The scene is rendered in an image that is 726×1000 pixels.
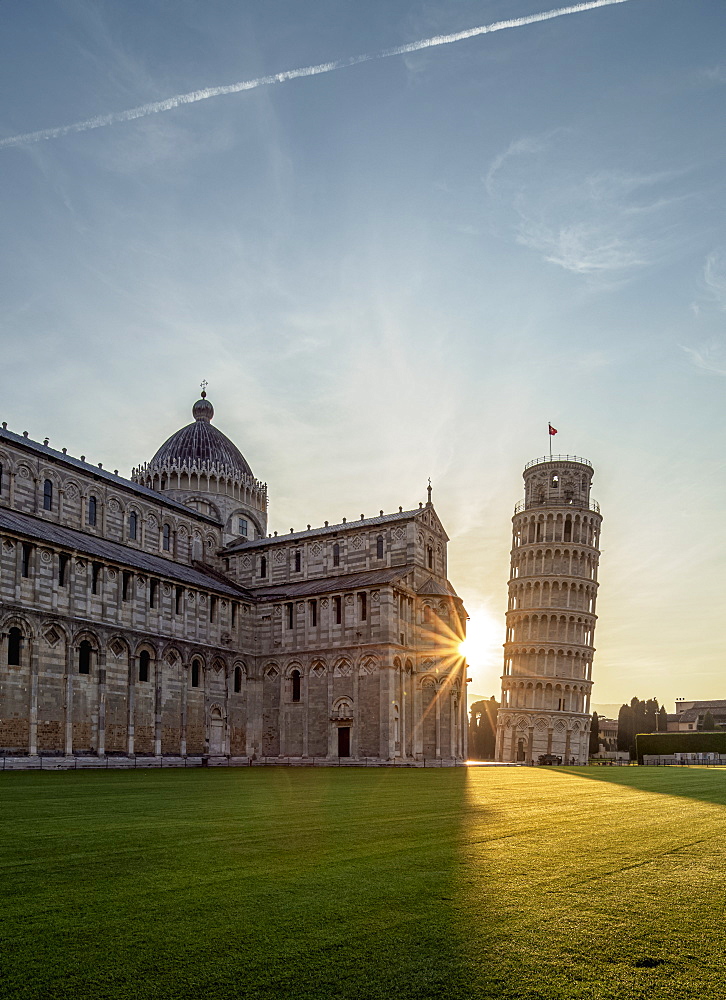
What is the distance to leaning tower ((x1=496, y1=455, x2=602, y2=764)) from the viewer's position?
314ft

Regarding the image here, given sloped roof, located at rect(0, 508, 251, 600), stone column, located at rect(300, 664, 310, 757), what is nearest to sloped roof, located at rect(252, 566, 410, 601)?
sloped roof, located at rect(0, 508, 251, 600)

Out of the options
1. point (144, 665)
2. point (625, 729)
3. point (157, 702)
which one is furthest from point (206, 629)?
point (625, 729)

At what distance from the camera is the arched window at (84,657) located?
4709cm

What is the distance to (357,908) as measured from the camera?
25.2 feet

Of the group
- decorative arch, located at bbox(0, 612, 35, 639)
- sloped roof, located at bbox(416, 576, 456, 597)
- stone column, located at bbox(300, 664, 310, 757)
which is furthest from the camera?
sloped roof, located at bbox(416, 576, 456, 597)

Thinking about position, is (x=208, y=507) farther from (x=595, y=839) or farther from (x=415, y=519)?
(x=595, y=839)

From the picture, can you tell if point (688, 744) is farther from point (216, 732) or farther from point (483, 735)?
point (216, 732)

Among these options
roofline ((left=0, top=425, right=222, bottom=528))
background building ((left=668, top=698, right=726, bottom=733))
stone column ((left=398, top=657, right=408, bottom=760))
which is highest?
roofline ((left=0, top=425, right=222, bottom=528))

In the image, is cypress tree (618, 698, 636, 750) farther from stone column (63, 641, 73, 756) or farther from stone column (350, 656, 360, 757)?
stone column (63, 641, 73, 756)

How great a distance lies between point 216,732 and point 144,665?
8342 millimetres

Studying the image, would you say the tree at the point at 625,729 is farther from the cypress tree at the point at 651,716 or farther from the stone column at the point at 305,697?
the stone column at the point at 305,697

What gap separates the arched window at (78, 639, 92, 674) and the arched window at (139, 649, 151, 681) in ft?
13.3

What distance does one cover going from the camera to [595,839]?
42.1 ft

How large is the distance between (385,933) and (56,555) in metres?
42.6
